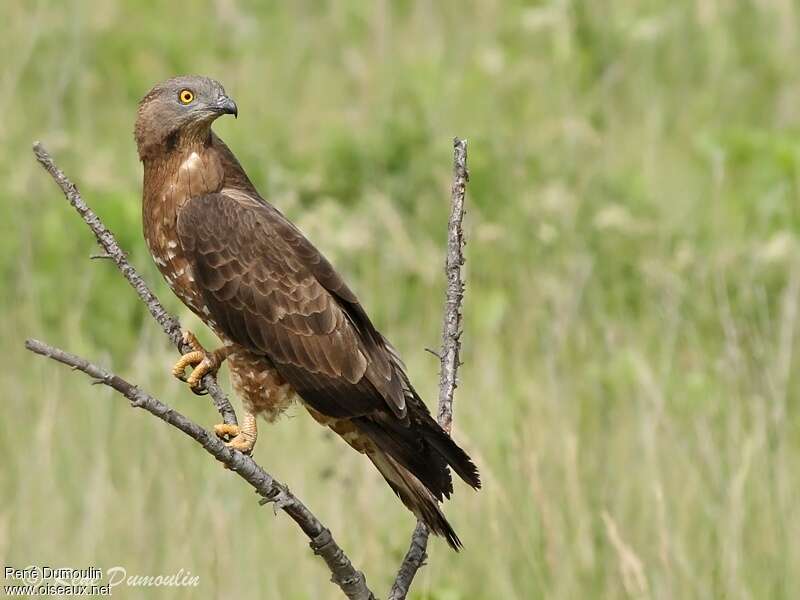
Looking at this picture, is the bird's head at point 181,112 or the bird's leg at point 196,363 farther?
the bird's head at point 181,112

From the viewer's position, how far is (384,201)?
25.9 feet

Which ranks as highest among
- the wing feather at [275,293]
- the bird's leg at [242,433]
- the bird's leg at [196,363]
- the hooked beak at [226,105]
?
the hooked beak at [226,105]

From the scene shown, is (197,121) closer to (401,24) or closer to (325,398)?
(325,398)

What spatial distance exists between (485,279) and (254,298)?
367 cm

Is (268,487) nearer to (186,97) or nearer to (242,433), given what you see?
(242,433)

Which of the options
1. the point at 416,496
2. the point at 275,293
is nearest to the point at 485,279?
the point at 275,293

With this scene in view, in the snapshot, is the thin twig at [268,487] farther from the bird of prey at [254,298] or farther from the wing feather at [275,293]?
the wing feather at [275,293]

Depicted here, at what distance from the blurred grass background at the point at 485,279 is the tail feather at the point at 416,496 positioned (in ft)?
2.61

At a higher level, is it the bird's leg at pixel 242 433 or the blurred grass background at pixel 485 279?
the blurred grass background at pixel 485 279

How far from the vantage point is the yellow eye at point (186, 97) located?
427 cm

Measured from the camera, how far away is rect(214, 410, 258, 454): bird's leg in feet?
12.6

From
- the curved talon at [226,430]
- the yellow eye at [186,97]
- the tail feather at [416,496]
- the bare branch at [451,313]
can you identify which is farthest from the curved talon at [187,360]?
the yellow eye at [186,97]

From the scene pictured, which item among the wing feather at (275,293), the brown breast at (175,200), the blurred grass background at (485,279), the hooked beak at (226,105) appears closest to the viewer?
the wing feather at (275,293)

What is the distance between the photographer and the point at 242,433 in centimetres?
389
